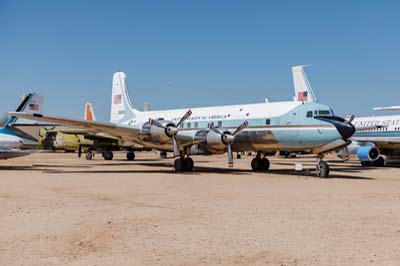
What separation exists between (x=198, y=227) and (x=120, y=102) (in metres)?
21.8

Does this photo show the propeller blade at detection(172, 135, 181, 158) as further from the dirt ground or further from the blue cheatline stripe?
the blue cheatline stripe

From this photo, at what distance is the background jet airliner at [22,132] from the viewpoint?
23141 millimetres

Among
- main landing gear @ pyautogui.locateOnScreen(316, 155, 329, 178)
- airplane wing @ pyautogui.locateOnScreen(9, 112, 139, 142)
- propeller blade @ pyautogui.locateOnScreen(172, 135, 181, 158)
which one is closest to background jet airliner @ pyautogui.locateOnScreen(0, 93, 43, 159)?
airplane wing @ pyautogui.locateOnScreen(9, 112, 139, 142)

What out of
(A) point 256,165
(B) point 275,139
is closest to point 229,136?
(B) point 275,139

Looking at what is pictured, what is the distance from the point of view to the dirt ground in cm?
597

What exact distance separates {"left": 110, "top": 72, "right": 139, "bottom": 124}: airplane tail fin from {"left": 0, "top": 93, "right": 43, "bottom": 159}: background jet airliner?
553 cm

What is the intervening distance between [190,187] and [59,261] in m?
9.14

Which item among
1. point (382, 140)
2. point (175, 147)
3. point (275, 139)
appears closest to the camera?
point (275, 139)

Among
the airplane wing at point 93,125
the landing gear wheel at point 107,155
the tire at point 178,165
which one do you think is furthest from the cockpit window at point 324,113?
the landing gear wheel at point 107,155

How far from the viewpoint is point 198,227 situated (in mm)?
7961

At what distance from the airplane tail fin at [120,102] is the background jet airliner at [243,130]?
436 centimetres

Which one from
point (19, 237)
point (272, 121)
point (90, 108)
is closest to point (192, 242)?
point (19, 237)

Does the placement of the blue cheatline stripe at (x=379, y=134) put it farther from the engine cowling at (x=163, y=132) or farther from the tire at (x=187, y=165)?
the engine cowling at (x=163, y=132)

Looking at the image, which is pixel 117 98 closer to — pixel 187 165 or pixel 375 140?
pixel 187 165
